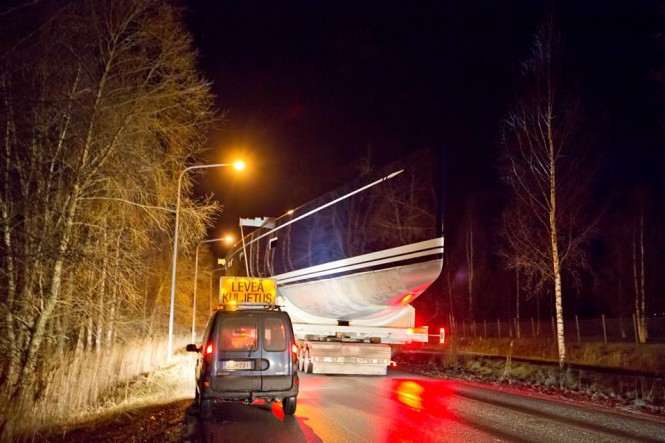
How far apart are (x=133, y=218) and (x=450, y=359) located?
533 inches

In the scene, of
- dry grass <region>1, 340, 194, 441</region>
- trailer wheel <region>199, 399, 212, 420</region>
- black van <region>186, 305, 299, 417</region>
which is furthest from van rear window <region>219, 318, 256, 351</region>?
dry grass <region>1, 340, 194, 441</region>

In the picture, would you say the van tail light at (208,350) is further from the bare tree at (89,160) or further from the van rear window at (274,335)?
the bare tree at (89,160)

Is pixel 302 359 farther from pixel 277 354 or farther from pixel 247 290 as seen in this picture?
pixel 277 354

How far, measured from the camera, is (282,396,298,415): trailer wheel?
1009 cm

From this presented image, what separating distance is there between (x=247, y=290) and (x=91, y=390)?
29.8 ft

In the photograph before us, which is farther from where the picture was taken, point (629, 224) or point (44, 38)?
point (629, 224)

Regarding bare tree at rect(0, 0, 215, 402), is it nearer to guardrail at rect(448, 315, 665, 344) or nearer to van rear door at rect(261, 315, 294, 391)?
van rear door at rect(261, 315, 294, 391)

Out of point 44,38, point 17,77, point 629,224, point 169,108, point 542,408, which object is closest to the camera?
point 44,38

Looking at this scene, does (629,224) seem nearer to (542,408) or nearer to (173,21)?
(542,408)

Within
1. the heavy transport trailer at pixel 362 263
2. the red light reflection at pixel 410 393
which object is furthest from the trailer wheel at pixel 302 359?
the red light reflection at pixel 410 393

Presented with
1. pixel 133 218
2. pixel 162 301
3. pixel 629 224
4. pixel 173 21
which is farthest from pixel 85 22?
pixel 629 224

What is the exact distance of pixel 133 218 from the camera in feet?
44.7

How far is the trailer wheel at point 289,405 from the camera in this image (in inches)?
397

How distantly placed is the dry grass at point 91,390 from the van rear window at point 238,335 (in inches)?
91.9
